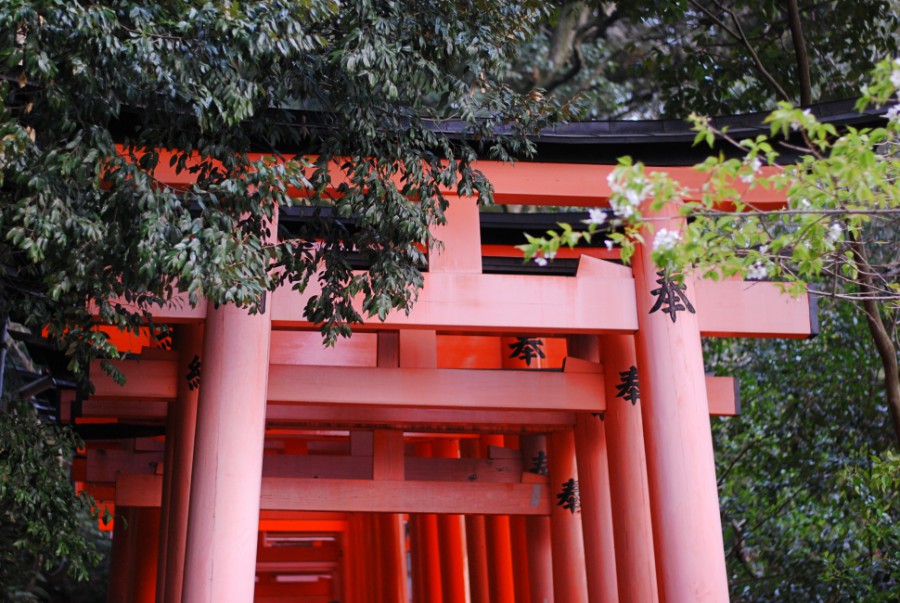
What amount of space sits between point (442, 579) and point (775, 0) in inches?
322

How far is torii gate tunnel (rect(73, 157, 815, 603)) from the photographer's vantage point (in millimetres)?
6277

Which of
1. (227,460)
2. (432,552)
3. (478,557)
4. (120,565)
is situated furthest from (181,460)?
(432,552)

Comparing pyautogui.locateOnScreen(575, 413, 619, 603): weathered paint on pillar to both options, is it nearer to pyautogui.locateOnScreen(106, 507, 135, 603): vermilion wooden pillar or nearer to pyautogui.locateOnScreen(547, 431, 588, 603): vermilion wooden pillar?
pyautogui.locateOnScreen(547, 431, 588, 603): vermilion wooden pillar

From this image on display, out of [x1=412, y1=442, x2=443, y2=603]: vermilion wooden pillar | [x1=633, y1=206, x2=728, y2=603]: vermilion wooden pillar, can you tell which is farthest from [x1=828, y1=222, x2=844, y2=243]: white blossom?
[x1=412, y1=442, x2=443, y2=603]: vermilion wooden pillar

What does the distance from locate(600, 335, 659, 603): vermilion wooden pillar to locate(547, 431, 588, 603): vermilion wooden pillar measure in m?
1.71

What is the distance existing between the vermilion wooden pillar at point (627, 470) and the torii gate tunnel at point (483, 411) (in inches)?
0.6

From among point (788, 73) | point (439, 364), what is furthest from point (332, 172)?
point (788, 73)

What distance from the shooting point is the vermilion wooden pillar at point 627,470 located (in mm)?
7637

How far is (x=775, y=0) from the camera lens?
10.0 meters

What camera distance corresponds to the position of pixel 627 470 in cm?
781

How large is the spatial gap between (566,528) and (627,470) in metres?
1.97

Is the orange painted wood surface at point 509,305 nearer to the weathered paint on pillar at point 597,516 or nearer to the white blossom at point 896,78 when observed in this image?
the weathered paint on pillar at point 597,516

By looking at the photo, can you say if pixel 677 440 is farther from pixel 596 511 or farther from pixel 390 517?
pixel 390 517

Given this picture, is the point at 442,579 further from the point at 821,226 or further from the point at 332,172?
the point at 821,226
